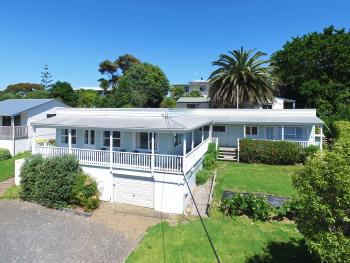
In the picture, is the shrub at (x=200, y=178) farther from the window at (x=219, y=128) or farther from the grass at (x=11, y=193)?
the grass at (x=11, y=193)

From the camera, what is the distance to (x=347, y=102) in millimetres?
42344

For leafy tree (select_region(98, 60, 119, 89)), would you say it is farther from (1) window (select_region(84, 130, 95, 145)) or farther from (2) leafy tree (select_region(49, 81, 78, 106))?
(1) window (select_region(84, 130, 95, 145))

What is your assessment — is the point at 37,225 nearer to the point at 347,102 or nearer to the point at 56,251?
the point at 56,251

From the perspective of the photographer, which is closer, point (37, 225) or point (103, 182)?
point (37, 225)

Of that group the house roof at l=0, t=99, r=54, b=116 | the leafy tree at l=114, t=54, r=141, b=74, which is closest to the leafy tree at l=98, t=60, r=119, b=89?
the leafy tree at l=114, t=54, r=141, b=74

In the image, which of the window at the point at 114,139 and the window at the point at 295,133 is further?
the window at the point at 295,133

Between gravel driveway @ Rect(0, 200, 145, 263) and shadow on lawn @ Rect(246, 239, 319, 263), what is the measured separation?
513 cm

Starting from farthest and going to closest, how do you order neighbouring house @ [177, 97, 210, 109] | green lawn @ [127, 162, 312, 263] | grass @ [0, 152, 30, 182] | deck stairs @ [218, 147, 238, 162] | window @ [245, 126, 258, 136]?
neighbouring house @ [177, 97, 210, 109] → window @ [245, 126, 258, 136] → deck stairs @ [218, 147, 238, 162] → grass @ [0, 152, 30, 182] → green lawn @ [127, 162, 312, 263]

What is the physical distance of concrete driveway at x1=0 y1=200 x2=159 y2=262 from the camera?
10352 millimetres

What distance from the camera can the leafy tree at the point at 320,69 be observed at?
1698 inches

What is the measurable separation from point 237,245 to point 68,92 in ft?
180

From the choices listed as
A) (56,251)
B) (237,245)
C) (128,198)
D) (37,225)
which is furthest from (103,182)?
(237,245)

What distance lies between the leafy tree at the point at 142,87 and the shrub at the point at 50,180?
38884 mm

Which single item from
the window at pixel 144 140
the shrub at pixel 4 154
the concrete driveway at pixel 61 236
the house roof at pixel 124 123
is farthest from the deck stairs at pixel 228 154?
the shrub at pixel 4 154
